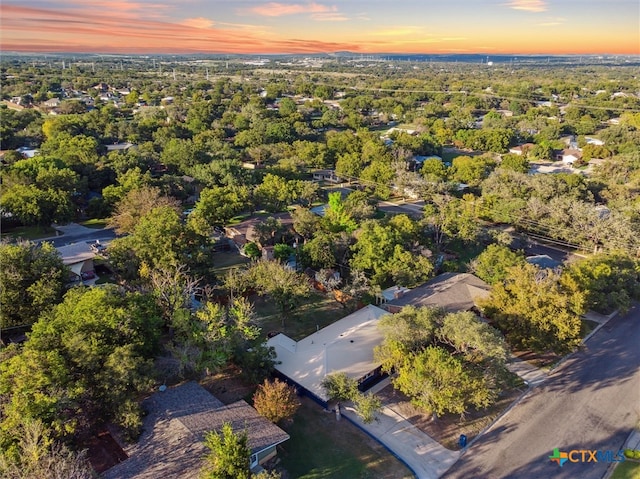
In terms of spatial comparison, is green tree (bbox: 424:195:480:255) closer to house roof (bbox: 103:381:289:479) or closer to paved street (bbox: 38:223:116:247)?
house roof (bbox: 103:381:289:479)

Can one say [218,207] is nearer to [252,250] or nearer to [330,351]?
[252,250]

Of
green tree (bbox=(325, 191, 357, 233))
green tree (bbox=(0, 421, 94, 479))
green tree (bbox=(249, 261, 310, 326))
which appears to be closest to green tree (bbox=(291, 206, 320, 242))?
green tree (bbox=(325, 191, 357, 233))

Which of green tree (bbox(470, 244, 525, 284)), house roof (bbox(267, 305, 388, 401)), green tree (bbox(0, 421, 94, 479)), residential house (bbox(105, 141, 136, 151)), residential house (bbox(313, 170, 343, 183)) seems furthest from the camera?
residential house (bbox(105, 141, 136, 151))

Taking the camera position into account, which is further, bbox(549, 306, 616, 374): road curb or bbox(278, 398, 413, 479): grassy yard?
bbox(549, 306, 616, 374): road curb

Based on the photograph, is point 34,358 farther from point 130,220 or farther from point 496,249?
point 496,249

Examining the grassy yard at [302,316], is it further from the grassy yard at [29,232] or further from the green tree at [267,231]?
the grassy yard at [29,232]

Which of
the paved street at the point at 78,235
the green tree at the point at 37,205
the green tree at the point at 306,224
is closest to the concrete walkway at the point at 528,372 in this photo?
the green tree at the point at 306,224
